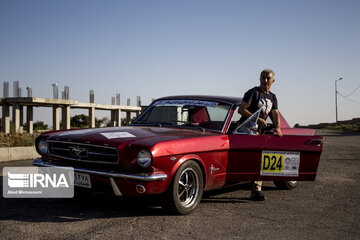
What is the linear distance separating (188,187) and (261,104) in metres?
1.73

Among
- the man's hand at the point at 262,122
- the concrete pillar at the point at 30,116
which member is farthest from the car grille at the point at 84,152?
the concrete pillar at the point at 30,116

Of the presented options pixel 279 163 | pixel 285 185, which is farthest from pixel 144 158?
pixel 285 185

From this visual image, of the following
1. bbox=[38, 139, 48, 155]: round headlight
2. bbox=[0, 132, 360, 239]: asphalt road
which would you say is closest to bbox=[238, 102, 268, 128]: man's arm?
bbox=[0, 132, 360, 239]: asphalt road

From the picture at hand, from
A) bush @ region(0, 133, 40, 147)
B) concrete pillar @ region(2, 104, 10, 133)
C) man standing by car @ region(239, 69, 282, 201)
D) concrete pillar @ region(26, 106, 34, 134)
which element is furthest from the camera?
concrete pillar @ region(26, 106, 34, 134)

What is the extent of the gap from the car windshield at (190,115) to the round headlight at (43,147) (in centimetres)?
135

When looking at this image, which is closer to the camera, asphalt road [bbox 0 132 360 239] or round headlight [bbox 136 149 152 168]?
asphalt road [bbox 0 132 360 239]

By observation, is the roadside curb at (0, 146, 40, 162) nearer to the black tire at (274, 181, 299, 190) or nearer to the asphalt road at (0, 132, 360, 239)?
the asphalt road at (0, 132, 360, 239)

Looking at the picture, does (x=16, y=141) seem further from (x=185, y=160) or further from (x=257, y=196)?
(x=185, y=160)

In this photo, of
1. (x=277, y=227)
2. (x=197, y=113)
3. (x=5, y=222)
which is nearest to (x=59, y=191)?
(x=5, y=222)

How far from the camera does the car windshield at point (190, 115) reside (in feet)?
17.9

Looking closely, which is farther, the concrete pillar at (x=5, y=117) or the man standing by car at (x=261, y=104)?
the concrete pillar at (x=5, y=117)

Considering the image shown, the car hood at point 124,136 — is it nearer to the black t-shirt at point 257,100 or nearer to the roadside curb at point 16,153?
the black t-shirt at point 257,100

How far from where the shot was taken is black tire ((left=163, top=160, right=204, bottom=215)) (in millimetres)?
4355

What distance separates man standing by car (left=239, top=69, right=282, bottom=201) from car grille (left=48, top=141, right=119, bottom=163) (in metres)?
2.01
